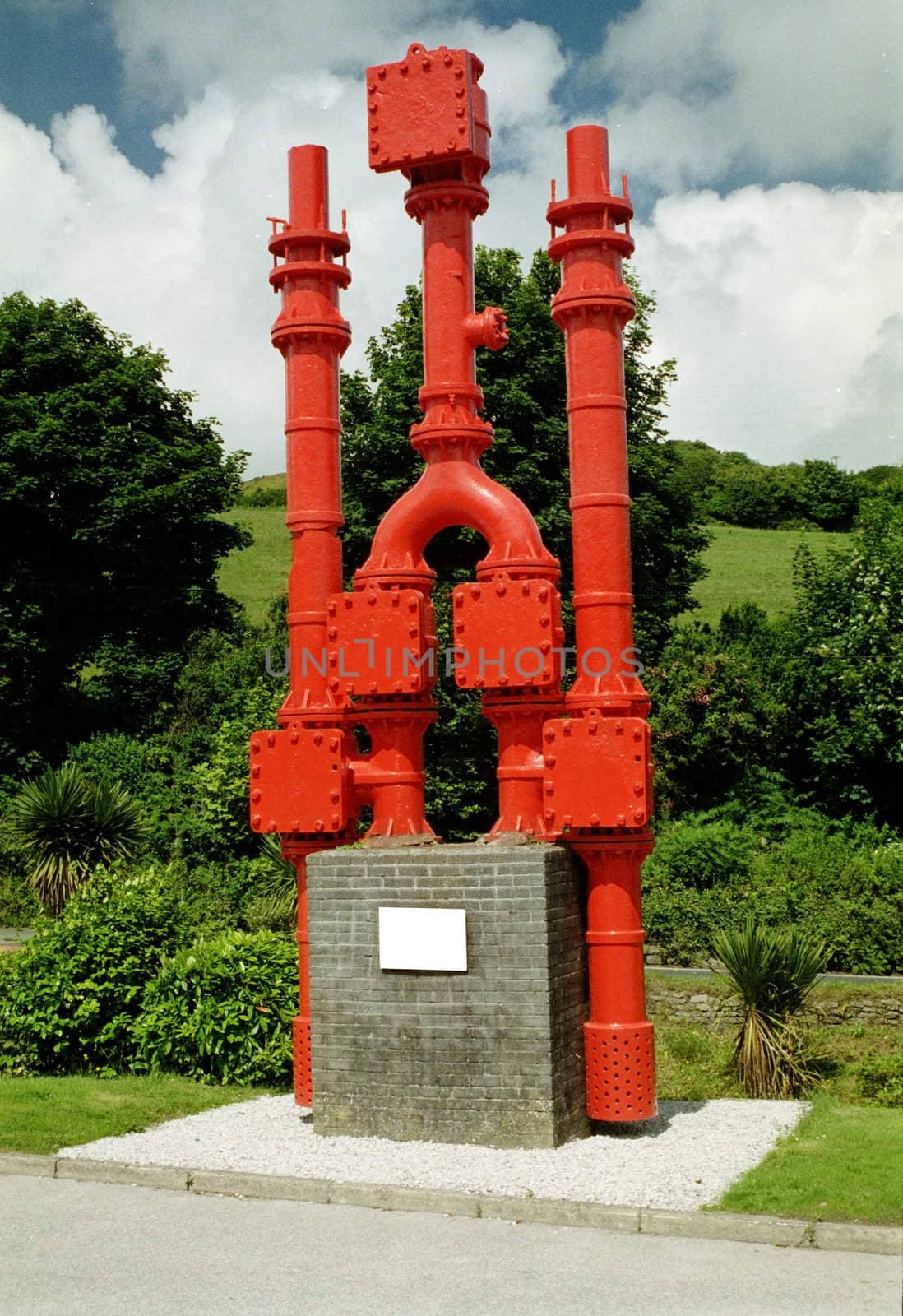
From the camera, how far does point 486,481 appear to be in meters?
10.9

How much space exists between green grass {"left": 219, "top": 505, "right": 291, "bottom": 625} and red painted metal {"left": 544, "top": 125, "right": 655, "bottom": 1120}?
117 ft

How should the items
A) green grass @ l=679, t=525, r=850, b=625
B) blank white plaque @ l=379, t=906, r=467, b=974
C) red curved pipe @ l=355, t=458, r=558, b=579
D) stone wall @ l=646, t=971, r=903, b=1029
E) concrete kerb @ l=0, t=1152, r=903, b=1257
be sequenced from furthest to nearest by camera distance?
green grass @ l=679, t=525, r=850, b=625, stone wall @ l=646, t=971, r=903, b=1029, red curved pipe @ l=355, t=458, r=558, b=579, blank white plaque @ l=379, t=906, r=467, b=974, concrete kerb @ l=0, t=1152, r=903, b=1257

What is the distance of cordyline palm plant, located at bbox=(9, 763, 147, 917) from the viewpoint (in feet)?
65.4

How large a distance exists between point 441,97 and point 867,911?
43.3 ft

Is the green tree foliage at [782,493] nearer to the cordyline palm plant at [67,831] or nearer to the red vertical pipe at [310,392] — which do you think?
the cordyline palm plant at [67,831]

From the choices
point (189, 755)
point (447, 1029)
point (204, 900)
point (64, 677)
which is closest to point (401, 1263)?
point (447, 1029)

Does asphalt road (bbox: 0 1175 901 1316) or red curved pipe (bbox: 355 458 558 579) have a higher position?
red curved pipe (bbox: 355 458 558 579)

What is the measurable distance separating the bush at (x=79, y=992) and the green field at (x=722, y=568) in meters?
31.1

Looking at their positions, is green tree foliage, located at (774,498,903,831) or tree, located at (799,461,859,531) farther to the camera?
tree, located at (799,461,859,531)

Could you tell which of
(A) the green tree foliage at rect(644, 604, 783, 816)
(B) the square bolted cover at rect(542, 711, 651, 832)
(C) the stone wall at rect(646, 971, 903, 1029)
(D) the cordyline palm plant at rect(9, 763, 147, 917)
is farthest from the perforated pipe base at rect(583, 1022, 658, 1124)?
(A) the green tree foliage at rect(644, 604, 783, 816)

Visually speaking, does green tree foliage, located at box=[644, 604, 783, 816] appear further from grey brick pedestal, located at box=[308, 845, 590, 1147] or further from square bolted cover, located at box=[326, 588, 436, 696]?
grey brick pedestal, located at box=[308, 845, 590, 1147]

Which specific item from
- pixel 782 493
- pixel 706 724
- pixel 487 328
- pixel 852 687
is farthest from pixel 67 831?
pixel 782 493

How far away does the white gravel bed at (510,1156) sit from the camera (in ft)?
28.7

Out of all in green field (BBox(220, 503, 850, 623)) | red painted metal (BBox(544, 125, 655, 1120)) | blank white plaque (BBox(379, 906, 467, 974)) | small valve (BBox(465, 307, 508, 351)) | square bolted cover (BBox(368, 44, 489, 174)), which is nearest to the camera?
blank white plaque (BBox(379, 906, 467, 974))
